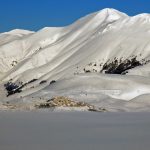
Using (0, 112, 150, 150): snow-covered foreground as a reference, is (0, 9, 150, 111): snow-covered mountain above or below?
above

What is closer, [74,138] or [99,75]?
[74,138]

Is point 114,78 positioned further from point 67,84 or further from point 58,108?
point 58,108

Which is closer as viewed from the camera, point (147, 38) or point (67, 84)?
point (67, 84)

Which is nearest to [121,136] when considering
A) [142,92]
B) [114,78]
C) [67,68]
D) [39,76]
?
[142,92]

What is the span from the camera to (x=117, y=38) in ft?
628

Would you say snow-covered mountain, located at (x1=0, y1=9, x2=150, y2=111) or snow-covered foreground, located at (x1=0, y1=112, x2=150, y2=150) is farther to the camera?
snow-covered mountain, located at (x1=0, y1=9, x2=150, y2=111)

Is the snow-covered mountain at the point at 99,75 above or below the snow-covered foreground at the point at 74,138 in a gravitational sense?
above

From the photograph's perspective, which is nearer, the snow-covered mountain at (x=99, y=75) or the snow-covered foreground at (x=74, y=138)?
the snow-covered foreground at (x=74, y=138)

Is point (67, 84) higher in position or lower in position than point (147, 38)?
lower

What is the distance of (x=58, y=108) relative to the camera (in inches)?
2469

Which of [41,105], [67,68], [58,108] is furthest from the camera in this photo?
[67,68]

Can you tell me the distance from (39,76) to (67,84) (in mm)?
86301

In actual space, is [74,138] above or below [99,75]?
below

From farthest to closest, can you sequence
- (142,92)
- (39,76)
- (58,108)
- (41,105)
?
(39,76) → (142,92) → (41,105) → (58,108)
